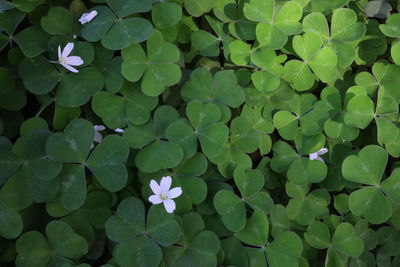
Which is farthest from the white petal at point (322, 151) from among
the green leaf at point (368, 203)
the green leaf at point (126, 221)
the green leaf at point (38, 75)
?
the green leaf at point (38, 75)

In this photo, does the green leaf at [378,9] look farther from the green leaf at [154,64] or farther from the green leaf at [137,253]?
the green leaf at [137,253]

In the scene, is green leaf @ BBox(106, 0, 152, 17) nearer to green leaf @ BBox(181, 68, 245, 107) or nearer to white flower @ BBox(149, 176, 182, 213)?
green leaf @ BBox(181, 68, 245, 107)

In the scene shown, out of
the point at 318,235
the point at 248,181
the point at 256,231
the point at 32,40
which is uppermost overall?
the point at 32,40

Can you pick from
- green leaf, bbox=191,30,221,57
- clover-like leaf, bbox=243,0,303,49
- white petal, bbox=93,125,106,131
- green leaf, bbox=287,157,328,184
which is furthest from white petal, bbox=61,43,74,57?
green leaf, bbox=287,157,328,184

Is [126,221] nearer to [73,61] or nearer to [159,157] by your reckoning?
[159,157]

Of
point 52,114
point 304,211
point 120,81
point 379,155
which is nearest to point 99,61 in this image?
point 120,81

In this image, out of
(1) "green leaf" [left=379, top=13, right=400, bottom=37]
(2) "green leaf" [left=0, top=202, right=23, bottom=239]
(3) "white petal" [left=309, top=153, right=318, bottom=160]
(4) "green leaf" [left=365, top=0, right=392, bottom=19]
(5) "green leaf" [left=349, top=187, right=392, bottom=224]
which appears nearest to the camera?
(2) "green leaf" [left=0, top=202, right=23, bottom=239]

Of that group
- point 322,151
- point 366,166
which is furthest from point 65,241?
point 366,166
